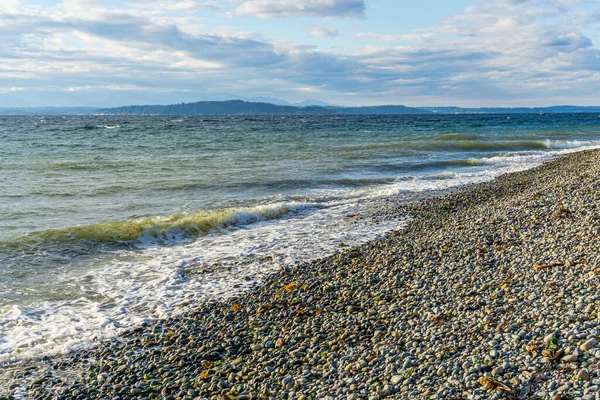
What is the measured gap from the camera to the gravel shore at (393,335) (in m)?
5.25

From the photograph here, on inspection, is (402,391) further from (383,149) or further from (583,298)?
(383,149)

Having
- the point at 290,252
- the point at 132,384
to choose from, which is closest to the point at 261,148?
the point at 290,252

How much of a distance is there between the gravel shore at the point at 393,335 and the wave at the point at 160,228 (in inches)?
198

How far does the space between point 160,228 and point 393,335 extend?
9175mm

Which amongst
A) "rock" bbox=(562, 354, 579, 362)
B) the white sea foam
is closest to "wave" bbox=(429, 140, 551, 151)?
the white sea foam

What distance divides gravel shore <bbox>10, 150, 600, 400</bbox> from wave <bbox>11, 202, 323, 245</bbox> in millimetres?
5029

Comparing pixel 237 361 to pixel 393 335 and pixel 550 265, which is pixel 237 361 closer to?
pixel 393 335

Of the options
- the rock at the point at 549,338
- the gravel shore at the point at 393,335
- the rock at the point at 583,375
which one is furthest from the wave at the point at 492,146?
the rock at the point at 583,375

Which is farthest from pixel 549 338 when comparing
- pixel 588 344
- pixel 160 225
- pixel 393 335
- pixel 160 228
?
pixel 160 225

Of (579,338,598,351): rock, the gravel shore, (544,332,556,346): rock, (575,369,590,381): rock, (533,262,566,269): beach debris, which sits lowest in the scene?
the gravel shore

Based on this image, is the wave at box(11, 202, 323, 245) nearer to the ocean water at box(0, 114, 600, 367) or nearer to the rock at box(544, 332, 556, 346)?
the ocean water at box(0, 114, 600, 367)

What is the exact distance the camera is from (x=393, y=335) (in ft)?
21.5

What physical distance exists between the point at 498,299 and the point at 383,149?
3215cm

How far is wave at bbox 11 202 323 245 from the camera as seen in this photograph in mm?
13000
